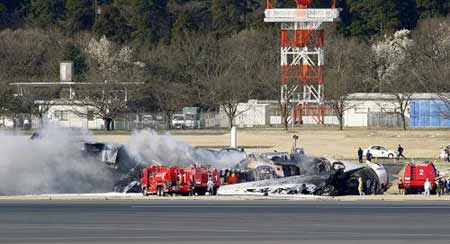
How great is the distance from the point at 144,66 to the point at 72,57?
9404 millimetres

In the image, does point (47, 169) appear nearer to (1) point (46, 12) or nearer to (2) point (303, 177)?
(2) point (303, 177)

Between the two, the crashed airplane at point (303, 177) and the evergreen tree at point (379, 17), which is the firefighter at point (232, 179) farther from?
the evergreen tree at point (379, 17)

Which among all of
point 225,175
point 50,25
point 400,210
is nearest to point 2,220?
point 400,210

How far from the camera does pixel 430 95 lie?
120 meters

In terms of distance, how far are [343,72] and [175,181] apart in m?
73.9

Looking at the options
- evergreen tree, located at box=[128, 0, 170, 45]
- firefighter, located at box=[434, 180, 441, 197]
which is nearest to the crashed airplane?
firefighter, located at box=[434, 180, 441, 197]

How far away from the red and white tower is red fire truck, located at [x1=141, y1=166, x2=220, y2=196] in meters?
63.4

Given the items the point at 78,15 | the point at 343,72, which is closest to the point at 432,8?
the point at 343,72

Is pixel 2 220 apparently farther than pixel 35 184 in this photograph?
No

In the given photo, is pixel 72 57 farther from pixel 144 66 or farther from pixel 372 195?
pixel 372 195

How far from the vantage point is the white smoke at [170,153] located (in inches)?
2468

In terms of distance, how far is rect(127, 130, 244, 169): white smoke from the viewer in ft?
206

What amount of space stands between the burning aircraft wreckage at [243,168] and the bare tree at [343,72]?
49422mm

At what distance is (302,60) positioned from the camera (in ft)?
402
